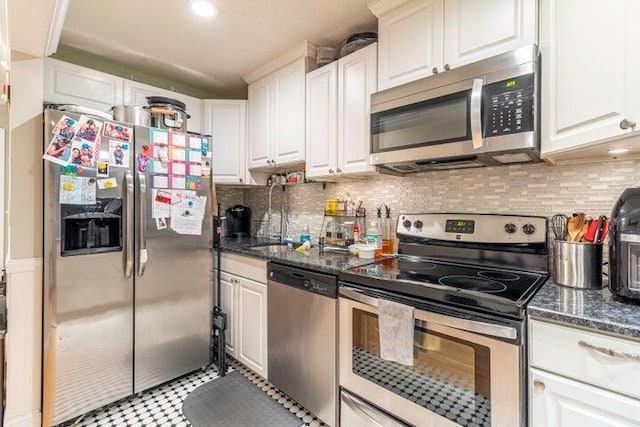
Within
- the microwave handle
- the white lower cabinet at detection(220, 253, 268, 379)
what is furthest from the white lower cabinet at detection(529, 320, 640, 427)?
the white lower cabinet at detection(220, 253, 268, 379)

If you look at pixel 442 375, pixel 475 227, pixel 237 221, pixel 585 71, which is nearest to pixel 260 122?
pixel 237 221

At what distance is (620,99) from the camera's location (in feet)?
3.44

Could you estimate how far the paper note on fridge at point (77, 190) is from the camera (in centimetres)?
170

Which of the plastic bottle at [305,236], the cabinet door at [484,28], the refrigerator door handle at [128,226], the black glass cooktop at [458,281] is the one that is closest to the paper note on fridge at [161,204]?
the refrigerator door handle at [128,226]

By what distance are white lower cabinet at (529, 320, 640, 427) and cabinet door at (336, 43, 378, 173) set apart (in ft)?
4.06

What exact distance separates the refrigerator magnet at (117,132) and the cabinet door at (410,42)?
155 centimetres

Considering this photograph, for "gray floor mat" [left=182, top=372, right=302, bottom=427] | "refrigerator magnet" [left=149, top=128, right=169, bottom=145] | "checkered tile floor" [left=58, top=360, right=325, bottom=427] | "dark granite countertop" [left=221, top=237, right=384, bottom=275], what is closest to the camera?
"gray floor mat" [left=182, top=372, right=302, bottom=427]

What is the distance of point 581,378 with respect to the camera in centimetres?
95

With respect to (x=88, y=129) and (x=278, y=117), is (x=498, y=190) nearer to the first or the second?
(x=278, y=117)

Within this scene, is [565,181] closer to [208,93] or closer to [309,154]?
[309,154]

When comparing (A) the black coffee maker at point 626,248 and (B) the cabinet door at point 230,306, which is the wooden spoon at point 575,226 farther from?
(B) the cabinet door at point 230,306

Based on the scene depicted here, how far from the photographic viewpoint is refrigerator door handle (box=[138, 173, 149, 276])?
1956 mm

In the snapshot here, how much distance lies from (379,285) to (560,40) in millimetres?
1228

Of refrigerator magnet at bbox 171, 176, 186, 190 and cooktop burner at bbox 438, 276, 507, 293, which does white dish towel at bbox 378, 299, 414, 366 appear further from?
refrigerator magnet at bbox 171, 176, 186, 190
